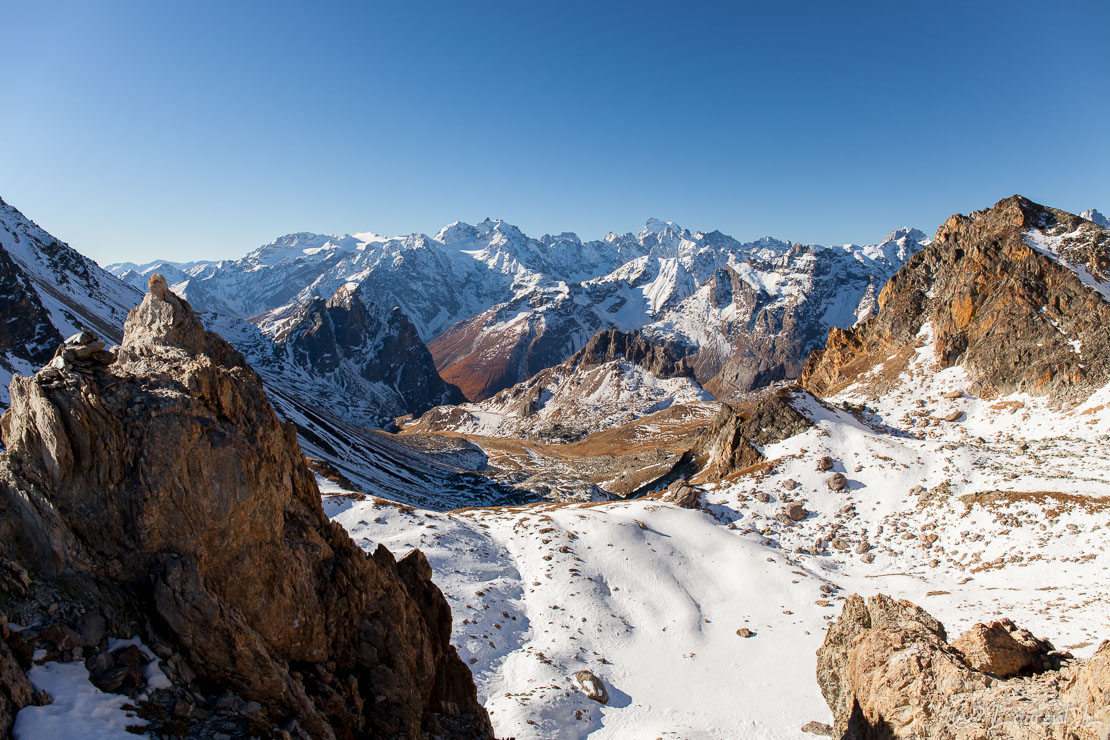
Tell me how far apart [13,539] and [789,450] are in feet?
203

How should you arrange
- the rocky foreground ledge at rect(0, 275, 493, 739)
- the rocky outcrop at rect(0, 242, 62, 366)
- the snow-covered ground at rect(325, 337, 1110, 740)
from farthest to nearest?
the rocky outcrop at rect(0, 242, 62, 366)
the snow-covered ground at rect(325, 337, 1110, 740)
the rocky foreground ledge at rect(0, 275, 493, 739)

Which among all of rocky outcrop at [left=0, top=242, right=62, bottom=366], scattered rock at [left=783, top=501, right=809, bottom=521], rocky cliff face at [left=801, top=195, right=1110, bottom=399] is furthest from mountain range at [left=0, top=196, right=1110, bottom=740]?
rocky outcrop at [left=0, top=242, right=62, bottom=366]

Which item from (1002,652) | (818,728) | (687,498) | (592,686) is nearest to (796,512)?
(687,498)

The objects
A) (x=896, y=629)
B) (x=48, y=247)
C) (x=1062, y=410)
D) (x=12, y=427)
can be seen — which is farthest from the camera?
(x=48, y=247)

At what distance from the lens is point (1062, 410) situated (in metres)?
57.4

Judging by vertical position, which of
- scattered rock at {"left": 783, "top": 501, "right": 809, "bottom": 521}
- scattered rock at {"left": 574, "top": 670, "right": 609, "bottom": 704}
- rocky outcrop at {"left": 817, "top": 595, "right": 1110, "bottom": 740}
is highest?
rocky outcrop at {"left": 817, "top": 595, "right": 1110, "bottom": 740}

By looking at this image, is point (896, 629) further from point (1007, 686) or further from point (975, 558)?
point (975, 558)

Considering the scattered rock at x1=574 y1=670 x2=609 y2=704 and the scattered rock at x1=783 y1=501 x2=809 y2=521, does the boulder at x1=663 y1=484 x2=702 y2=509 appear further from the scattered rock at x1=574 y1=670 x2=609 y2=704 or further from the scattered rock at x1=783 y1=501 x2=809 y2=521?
the scattered rock at x1=574 y1=670 x2=609 y2=704

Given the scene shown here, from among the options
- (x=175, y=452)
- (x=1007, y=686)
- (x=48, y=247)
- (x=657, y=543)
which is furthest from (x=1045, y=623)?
(x=48, y=247)

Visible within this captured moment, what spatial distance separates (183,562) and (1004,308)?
90.4 metres

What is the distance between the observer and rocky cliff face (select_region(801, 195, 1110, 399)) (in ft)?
203

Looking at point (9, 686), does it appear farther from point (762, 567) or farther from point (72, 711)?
point (762, 567)

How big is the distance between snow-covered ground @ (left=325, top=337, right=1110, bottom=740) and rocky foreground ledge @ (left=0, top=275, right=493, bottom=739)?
12208 mm

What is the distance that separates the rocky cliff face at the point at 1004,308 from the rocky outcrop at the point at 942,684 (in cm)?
6053
